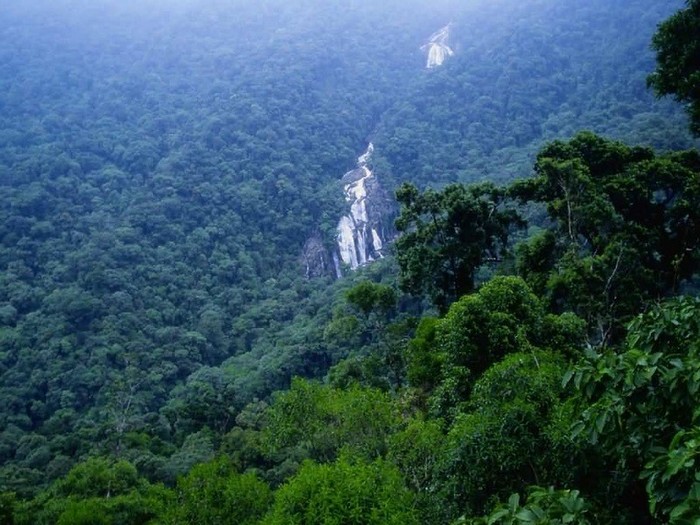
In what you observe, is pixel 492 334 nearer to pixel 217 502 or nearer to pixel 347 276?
pixel 217 502

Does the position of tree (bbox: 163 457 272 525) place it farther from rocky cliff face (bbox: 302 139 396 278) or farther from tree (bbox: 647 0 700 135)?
rocky cliff face (bbox: 302 139 396 278)

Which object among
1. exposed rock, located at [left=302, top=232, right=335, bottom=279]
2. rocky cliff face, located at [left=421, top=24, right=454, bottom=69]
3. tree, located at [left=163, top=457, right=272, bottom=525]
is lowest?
exposed rock, located at [left=302, top=232, right=335, bottom=279]

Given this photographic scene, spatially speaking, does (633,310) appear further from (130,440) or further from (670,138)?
(670,138)

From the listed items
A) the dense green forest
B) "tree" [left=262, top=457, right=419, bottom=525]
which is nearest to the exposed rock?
the dense green forest

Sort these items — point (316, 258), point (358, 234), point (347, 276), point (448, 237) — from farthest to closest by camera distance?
point (358, 234) → point (316, 258) → point (347, 276) → point (448, 237)

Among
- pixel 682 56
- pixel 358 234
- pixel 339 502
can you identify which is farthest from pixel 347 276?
pixel 339 502

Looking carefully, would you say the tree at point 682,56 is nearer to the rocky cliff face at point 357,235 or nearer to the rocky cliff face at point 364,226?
the rocky cliff face at point 357,235
